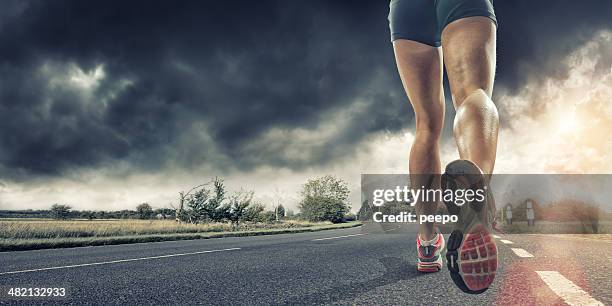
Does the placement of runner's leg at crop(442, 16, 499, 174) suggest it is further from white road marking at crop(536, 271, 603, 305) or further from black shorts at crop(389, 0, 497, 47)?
white road marking at crop(536, 271, 603, 305)

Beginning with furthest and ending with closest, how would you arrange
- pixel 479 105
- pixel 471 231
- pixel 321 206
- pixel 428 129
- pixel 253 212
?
1. pixel 321 206
2. pixel 253 212
3. pixel 428 129
4. pixel 479 105
5. pixel 471 231

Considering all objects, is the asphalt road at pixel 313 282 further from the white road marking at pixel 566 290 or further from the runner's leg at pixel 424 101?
the runner's leg at pixel 424 101

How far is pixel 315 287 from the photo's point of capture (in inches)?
A: 98.4

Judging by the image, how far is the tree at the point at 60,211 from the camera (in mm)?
78250

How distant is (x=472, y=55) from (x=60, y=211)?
91383 millimetres

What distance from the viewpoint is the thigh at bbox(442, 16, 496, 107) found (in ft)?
5.73

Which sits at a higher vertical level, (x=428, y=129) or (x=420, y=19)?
(x=420, y=19)

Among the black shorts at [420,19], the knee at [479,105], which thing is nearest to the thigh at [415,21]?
the black shorts at [420,19]

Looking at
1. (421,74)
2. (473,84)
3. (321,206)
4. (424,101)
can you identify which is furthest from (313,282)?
(321,206)

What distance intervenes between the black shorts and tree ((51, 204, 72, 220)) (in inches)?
3548

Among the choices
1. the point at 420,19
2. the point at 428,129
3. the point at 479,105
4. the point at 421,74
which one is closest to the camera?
the point at 479,105

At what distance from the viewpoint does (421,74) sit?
7.52 feet

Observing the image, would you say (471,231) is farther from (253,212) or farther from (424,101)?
(253,212)

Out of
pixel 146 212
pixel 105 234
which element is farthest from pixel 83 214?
pixel 105 234
